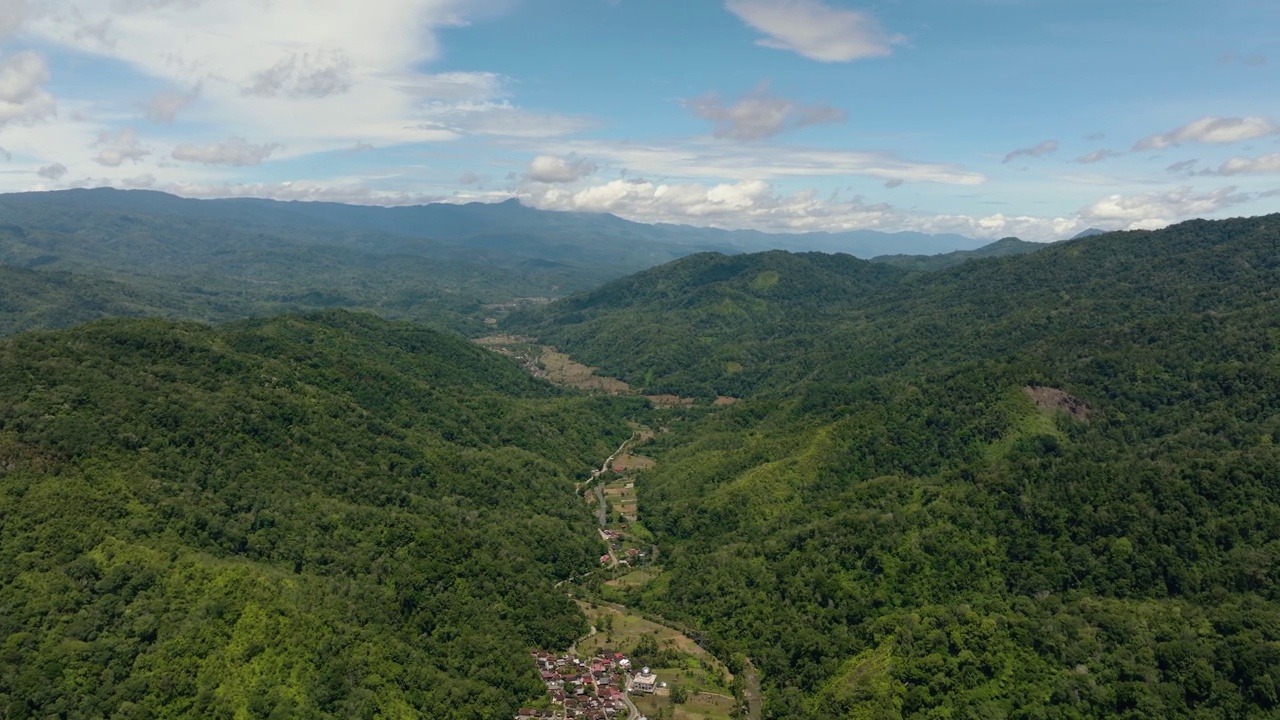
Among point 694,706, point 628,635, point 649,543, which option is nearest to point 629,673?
point 628,635

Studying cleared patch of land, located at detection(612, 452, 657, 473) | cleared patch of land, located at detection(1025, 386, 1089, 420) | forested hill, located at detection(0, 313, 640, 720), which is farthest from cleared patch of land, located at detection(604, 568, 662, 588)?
cleared patch of land, located at detection(1025, 386, 1089, 420)

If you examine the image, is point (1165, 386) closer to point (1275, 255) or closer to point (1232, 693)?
point (1232, 693)

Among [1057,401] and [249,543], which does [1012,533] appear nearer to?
[1057,401]

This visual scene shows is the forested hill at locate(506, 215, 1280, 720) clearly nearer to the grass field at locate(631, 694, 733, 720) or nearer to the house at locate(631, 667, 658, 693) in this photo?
the grass field at locate(631, 694, 733, 720)

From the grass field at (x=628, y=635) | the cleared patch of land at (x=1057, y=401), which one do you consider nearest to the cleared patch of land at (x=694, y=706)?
the grass field at (x=628, y=635)

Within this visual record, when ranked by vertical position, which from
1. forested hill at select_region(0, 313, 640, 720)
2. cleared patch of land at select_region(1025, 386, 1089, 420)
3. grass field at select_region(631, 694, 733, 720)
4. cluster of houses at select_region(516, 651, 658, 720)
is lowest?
grass field at select_region(631, 694, 733, 720)

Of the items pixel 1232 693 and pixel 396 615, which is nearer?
pixel 1232 693

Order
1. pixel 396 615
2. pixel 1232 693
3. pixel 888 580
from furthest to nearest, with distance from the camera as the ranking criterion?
pixel 888 580, pixel 396 615, pixel 1232 693

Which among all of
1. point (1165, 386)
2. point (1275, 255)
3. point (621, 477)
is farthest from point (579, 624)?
point (1275, 255)
